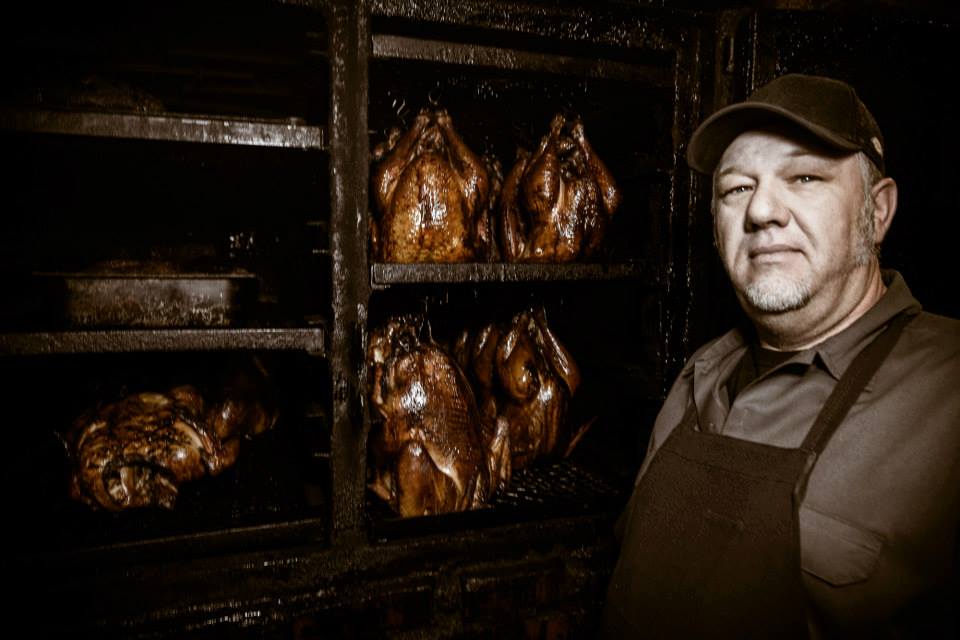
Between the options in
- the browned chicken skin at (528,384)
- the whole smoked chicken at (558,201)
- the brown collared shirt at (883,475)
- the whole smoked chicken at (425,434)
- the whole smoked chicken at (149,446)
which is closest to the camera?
the brown collared shirt at (883,475)

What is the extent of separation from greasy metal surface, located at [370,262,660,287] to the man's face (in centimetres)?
59

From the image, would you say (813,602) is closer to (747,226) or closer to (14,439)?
(747,226)

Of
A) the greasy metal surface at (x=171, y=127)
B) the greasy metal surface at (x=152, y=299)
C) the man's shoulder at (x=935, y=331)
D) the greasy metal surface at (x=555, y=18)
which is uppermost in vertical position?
the greasy metal surface at (x=555, y=18)

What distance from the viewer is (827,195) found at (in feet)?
5.21

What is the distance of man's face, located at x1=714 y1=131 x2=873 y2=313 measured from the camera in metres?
1.58

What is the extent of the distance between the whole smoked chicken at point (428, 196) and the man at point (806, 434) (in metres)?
0.87

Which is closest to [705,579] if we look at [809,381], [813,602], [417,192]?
[813,602]

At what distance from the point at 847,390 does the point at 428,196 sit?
1501 mm

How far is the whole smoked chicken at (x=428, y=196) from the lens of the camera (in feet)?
7.18

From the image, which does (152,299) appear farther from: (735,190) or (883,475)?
(883,475)

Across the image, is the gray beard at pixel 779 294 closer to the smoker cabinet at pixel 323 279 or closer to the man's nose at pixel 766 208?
the man's nose at pixel 766 208

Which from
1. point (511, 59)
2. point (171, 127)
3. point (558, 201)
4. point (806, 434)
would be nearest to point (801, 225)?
point (806, 434)

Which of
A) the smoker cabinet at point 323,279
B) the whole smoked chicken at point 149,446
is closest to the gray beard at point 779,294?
the smoker cabinet at point 323,279

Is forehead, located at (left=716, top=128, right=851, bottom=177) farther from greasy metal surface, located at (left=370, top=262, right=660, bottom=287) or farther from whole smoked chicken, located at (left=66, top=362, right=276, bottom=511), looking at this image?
whole smoked chicken, located at (left=66, top=362, right=276, bottom=511)
